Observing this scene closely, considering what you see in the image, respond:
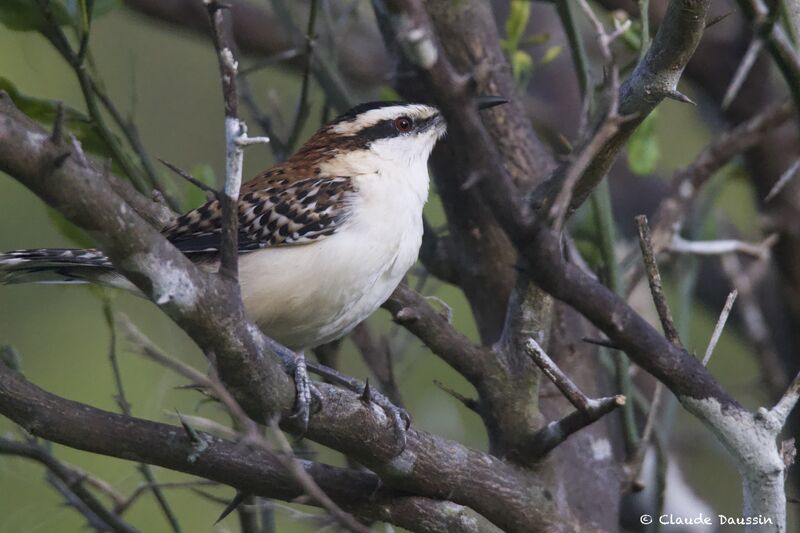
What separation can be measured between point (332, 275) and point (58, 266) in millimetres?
864

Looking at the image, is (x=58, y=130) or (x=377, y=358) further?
(x=377, y=358)

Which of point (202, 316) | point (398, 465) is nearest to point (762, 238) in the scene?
point (398, 465)

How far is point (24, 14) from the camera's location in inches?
134

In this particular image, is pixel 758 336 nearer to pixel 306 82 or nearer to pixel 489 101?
pixel 489 101

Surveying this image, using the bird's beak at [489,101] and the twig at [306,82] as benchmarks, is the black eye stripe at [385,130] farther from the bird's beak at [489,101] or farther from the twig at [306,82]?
the bird's beak at [489,101]

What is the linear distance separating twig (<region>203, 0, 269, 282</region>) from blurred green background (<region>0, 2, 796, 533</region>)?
2.64 ft

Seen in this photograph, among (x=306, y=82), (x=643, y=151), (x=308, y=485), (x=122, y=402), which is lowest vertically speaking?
(x=308, y=485)

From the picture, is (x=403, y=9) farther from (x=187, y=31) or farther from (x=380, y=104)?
(x=187, y=31)

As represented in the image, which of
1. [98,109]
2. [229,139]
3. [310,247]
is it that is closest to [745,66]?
[310,247]

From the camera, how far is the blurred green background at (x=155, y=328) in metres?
4.77

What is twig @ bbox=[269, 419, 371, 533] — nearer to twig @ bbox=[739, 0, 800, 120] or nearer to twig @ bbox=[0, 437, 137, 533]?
twig @ bbox=[0, 437, 137, 533]

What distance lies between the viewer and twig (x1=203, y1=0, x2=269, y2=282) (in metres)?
2.12

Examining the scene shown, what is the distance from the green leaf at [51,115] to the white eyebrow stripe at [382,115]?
909 millimetres

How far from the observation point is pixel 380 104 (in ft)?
13.2
